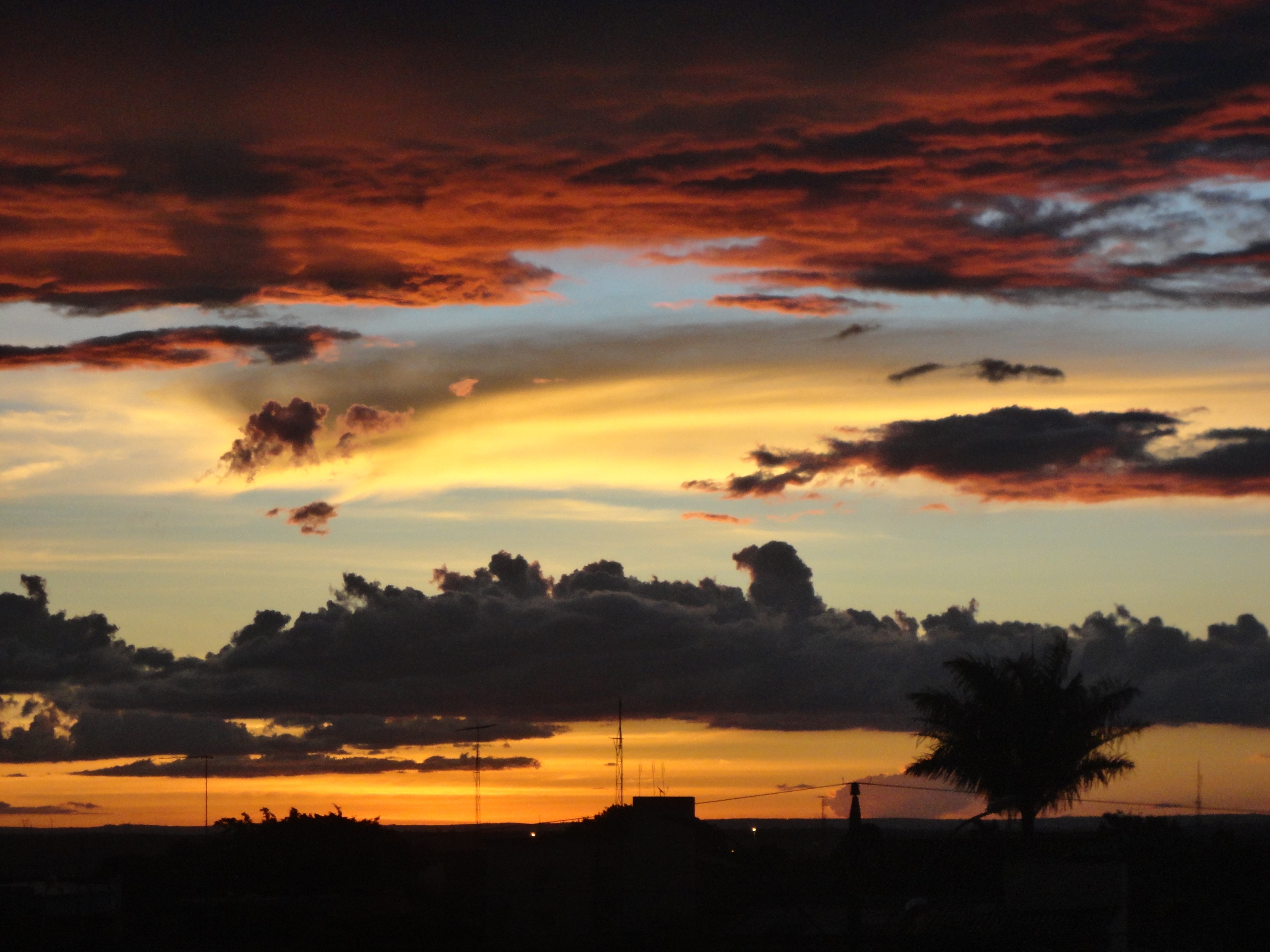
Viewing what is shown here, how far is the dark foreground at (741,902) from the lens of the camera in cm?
4184

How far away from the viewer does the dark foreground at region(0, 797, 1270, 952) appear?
4184 cm

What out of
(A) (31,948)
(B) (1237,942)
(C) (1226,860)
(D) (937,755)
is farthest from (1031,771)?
(A) (31,948)

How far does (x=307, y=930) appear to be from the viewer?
6284 cm

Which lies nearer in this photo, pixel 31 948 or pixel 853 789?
pixel 853 789

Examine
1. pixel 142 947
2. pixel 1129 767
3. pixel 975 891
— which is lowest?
pixel 142 947

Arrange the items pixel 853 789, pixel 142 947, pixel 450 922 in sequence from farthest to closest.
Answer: pixel 142 947 < pixel 450 922 < pixel 853 789

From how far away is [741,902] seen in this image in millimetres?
50125

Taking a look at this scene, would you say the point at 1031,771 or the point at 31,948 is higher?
the point at 1031,771

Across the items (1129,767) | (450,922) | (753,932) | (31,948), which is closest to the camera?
(753,932)

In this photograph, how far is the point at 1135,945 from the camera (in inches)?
1795

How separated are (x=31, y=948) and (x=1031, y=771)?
132 feet

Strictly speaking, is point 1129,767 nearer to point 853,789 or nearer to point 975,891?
point 975,891

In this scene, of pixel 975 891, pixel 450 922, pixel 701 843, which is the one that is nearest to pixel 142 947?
pixel 450 922

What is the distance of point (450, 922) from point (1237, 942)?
27.1 metres
